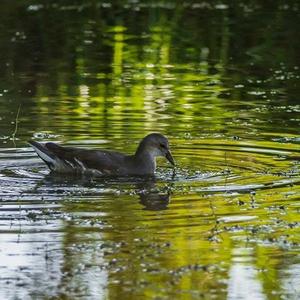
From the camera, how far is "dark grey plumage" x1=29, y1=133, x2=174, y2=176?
1246 cm

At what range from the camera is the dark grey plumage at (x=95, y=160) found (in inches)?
491

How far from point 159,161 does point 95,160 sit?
1.48m

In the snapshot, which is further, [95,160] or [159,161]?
[159,161]

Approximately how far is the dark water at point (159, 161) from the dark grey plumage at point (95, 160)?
19 cm

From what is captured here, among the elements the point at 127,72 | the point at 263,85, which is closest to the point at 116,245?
the point at 263,85

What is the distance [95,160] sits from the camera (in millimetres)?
12469

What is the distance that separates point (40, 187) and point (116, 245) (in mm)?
2578

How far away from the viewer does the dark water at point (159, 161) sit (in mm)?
8438

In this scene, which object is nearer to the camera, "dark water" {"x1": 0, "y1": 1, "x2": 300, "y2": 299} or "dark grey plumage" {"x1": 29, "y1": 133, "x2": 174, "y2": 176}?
"dark water" {"x1": 0, "y1": 1, "x2": 300, "y2": 299}

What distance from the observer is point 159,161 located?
45.3 feet

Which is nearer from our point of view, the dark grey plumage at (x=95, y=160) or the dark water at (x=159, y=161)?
the dark water at (x=159, y=161)

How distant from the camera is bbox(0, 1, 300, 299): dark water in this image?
8438 millimetres

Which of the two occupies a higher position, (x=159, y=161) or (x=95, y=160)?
(x=95, y=160)

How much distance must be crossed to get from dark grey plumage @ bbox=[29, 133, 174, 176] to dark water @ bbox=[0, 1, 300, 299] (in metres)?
0.19
